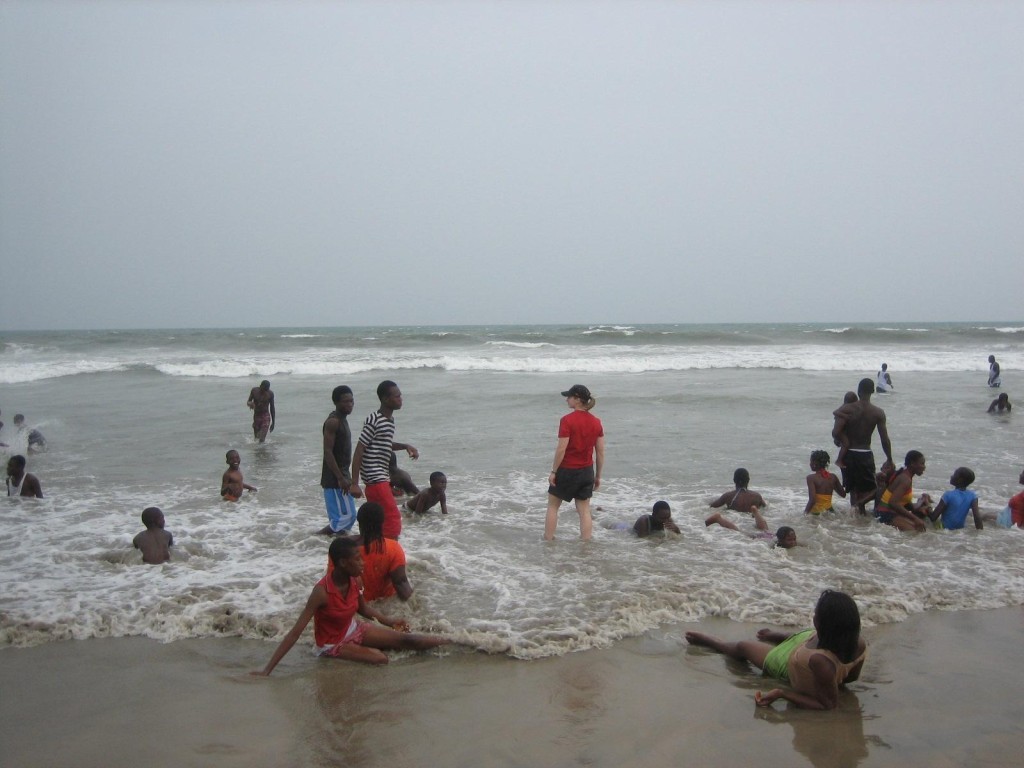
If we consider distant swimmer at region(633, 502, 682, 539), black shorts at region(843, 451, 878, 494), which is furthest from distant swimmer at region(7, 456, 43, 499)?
black shorts at region(843, 451, 878, 494)

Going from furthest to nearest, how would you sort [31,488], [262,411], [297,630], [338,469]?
[262,411]
[31,488]
[338,469]
[297,630]

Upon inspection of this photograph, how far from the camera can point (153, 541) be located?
638cm

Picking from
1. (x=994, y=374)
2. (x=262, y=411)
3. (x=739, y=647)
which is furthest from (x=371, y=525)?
(x=994, y=374)

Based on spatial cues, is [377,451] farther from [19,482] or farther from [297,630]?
[19,482]

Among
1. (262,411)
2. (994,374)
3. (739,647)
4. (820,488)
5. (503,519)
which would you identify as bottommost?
(503,519)

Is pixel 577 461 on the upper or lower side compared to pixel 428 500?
upper

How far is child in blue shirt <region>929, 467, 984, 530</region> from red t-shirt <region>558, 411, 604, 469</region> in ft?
12.4

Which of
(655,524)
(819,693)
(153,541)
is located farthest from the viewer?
(655,524)

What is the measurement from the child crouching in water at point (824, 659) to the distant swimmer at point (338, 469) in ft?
13.9

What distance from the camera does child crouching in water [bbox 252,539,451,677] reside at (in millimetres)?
4387

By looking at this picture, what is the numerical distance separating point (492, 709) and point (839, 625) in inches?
76.6

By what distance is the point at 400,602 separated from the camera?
5.40 metres

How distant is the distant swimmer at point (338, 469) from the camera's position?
22.6 ft

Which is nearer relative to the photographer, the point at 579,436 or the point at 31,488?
the point at 579,436
